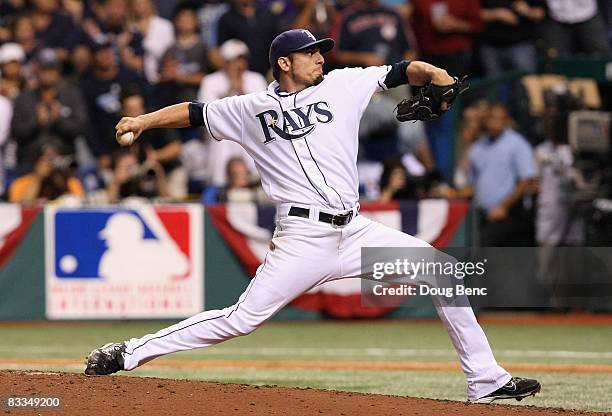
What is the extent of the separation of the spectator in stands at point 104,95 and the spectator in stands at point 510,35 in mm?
4213

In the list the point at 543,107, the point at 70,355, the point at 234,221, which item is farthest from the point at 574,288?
the point at 70,355

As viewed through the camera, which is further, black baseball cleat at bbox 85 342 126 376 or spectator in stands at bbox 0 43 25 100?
spectator in stands at bbox 0 43 25 100

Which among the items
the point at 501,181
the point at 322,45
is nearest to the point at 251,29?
the point at 501,181

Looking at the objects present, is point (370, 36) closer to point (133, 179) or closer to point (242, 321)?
point (133, 179)

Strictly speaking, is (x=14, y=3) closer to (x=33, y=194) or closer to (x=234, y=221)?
(x=33, y=194)

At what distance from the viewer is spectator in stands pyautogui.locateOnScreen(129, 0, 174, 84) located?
49.8 ft

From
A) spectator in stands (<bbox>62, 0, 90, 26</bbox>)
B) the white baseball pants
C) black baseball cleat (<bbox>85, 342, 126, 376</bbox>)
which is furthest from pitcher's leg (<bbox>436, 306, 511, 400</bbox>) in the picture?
spectator in stands (<bbox>62, 0, 90, 26</bbox>)

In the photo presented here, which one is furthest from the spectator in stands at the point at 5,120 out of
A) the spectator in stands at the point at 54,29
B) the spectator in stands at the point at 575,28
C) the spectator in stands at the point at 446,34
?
the spectator in stands at the point at 575,28

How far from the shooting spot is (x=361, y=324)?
12.7 m

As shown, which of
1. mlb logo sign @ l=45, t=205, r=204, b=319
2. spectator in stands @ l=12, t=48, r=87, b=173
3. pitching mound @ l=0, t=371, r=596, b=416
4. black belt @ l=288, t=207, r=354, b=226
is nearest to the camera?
pitching mound @ l=0, t=371, r=596, b=416

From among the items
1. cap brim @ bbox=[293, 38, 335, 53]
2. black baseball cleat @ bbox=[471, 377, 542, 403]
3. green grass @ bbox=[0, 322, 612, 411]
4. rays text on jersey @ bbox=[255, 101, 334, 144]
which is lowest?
green grass @ bbox=[0, 322, 612, 411]

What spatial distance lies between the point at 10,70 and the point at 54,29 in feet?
3.93

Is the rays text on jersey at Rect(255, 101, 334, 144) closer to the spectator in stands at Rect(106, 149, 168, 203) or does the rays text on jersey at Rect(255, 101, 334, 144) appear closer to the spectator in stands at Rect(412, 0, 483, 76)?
the spectator in stands at Rect(106, 149, 168, 203)

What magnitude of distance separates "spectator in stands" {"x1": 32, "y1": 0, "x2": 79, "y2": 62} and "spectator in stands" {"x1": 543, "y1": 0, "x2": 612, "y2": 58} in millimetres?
5793
